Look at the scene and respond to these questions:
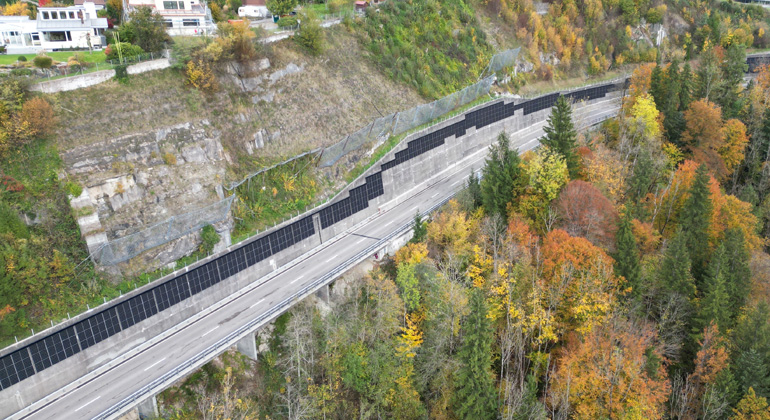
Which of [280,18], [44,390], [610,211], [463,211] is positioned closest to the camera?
[44,390]

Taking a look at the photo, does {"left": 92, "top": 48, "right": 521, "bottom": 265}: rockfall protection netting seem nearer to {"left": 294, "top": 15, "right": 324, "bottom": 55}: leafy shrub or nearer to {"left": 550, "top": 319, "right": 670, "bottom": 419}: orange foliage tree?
{"left": 294, "top": 15, "right": 324, "bottom": 55}: leafy shrub

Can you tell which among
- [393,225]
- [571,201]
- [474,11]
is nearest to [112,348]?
[393,225]

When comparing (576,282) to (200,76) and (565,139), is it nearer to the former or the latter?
(565,139)

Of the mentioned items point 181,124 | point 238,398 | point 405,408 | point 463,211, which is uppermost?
point 181,124

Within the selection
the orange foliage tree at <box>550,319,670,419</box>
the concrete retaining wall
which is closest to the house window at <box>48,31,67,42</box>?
the concrete retaining wall

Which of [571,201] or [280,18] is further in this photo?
[280,18]

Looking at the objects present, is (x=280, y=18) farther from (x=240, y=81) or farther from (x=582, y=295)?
(x=582, y=295)
